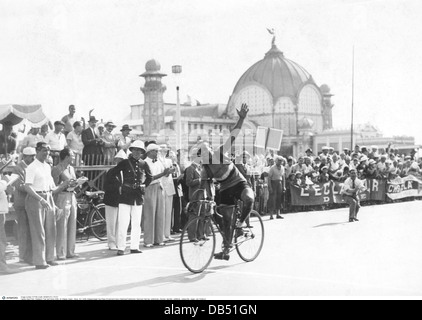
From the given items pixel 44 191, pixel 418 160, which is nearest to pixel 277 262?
pixel 44 191

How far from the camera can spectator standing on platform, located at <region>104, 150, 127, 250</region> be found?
33.1 feet

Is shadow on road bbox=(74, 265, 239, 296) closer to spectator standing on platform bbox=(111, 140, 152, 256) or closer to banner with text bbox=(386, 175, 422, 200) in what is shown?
spectator standing on platform bbox=(111, 140, 152, 256)

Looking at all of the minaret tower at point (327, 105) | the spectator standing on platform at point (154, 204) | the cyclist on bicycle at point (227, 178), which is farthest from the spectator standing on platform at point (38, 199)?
the minaret tower at point (327, 105)

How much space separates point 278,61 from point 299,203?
69.9 meters

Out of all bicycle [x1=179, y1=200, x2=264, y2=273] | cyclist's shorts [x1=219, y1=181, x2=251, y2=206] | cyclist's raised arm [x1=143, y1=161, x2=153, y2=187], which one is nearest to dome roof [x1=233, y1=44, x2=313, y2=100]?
cyclist's raised arm [x1=143, y1=161, x2=153, y2=187]

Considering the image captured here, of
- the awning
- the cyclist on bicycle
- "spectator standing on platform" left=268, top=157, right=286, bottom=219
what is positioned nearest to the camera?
the cyclist on bicycle

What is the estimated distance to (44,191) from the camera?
28.2 feet

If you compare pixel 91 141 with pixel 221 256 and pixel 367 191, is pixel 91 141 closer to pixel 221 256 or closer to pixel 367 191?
pixel 221 256

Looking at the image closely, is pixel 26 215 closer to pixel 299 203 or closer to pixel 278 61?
pixel 299 203

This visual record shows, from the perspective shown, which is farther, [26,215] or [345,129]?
[345,129]

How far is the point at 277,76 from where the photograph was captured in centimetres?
8362

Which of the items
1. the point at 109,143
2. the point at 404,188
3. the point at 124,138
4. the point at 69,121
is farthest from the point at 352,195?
the point at 404,188

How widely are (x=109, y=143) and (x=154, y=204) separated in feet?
8.54

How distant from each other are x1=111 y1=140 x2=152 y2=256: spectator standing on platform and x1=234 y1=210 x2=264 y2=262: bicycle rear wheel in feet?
6.24
